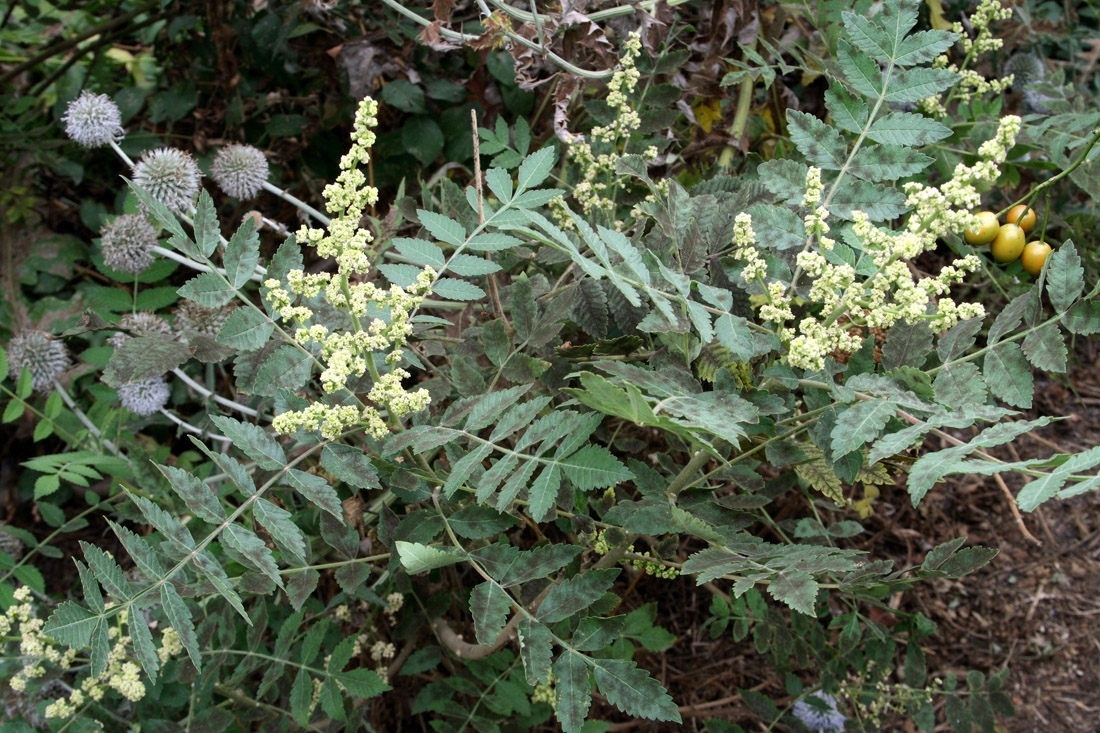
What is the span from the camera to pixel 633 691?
1140 mm

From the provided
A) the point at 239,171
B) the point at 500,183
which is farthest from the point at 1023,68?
the point at 239,171

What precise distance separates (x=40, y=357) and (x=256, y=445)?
4.41 ft

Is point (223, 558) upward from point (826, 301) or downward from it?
downward

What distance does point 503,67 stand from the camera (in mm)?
2277

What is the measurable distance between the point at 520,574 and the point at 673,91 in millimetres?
1083

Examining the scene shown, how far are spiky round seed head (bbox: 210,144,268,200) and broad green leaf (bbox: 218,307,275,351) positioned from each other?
800 mm

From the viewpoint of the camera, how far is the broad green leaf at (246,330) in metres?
1.15

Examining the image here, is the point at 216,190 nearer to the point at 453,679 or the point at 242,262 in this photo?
the point at 242,262

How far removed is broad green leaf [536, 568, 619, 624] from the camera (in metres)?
1.16

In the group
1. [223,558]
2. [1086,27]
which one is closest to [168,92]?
[223,558]

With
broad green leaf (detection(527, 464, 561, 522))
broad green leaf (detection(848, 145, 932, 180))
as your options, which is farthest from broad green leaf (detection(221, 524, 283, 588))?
broad green leaf (detection(848, 145, 932, 180))

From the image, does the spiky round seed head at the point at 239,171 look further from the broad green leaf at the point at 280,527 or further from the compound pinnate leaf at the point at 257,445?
the broad green leaf at the point at 280,527

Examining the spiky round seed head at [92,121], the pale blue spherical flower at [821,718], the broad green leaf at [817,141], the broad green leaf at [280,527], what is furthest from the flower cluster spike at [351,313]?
the pale blue spherical flower at [821,718]

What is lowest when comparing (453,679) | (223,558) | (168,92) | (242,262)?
(453,679)
